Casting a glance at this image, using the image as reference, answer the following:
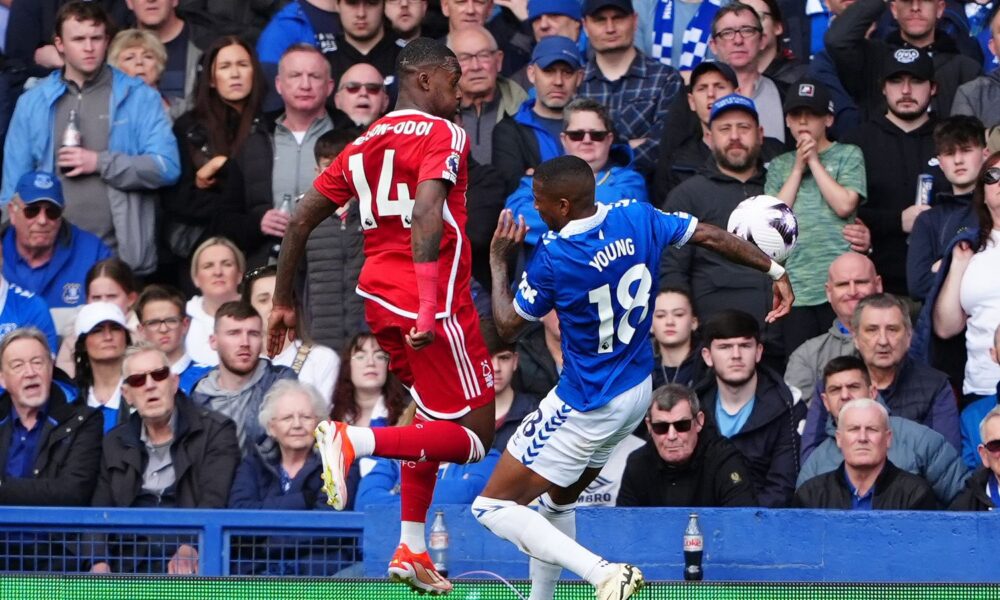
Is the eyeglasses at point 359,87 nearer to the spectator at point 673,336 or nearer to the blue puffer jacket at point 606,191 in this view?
the blue puffer jacket at point 606,191

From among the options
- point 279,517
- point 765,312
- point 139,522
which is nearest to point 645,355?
point 279,517

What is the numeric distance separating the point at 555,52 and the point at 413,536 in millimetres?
5376

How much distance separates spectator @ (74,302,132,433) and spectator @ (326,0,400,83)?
2905mm

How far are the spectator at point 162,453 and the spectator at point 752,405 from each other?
2.75 metres

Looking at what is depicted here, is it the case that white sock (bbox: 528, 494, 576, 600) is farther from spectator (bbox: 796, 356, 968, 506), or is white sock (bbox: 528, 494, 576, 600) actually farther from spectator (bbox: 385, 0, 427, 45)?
spectator (bbox: 385, 0, 427, 45)

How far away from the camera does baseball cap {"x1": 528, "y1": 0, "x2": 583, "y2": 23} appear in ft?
47.2

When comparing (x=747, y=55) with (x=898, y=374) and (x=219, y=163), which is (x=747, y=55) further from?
(x=219, y=163)

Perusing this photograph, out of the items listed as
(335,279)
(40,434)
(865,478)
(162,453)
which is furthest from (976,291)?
(40,434)

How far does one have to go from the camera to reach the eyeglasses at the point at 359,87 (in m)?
13.1

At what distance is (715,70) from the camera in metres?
12.7

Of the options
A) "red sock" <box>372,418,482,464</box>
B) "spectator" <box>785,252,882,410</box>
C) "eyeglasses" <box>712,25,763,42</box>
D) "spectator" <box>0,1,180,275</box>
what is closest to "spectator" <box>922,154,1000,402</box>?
"spectator" <box>785,252,882,410</box>

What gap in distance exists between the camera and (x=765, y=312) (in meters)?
11.9

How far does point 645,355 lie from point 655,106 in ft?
17.4

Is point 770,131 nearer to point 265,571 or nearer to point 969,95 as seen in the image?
point 969,95
